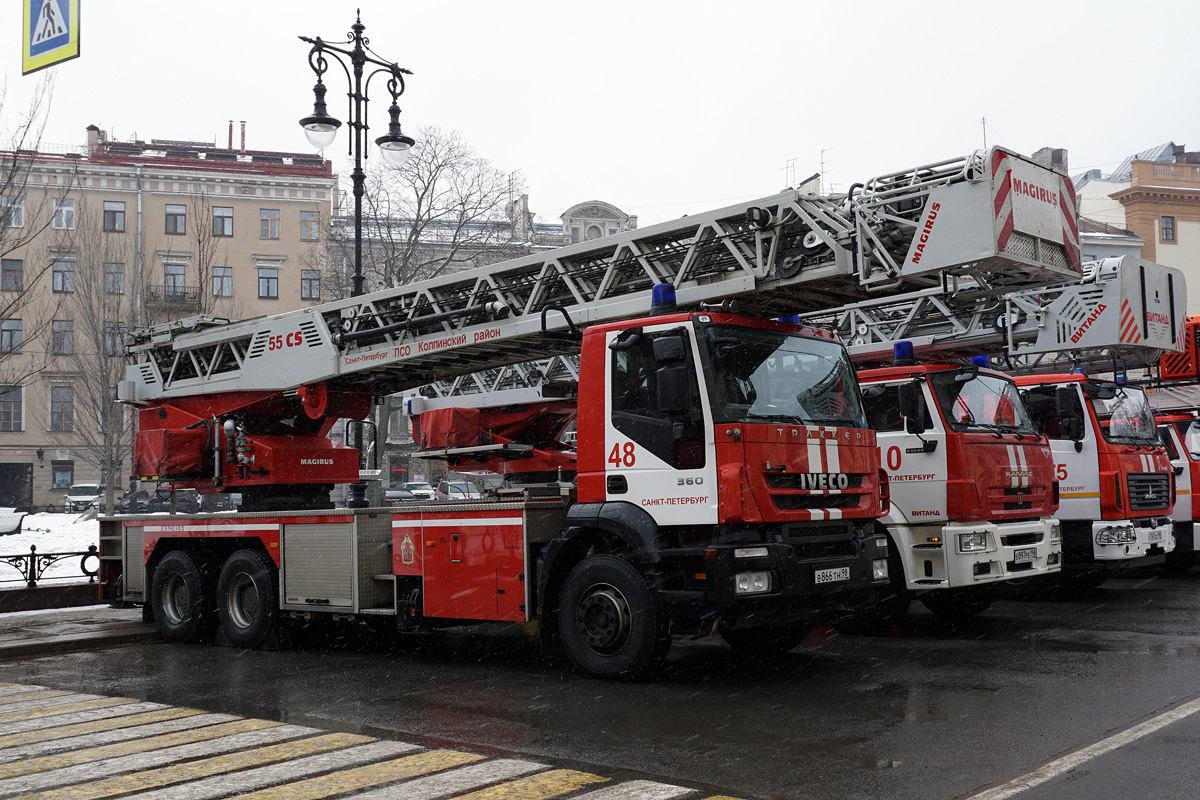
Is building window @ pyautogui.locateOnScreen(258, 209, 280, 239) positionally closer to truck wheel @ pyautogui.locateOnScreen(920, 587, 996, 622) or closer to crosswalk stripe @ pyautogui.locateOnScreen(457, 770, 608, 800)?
truck wheel @ pyautogui.locateOnScreen(920, 587, 996, 622)

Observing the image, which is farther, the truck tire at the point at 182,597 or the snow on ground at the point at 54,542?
the snow on ground at the point at 54,542

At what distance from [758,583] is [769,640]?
209 cm

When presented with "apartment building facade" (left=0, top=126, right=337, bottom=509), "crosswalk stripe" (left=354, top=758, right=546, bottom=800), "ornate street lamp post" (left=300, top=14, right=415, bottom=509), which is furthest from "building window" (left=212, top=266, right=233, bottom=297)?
"crosswalk stripe" (left=354, top=758, right=546, bottom=800)

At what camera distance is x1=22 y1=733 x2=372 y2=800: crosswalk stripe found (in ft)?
18.2

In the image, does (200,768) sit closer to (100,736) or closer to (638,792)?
(100,736)

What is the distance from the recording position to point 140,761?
6.16 metres

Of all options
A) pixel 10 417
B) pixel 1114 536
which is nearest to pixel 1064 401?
pixel 1114 536

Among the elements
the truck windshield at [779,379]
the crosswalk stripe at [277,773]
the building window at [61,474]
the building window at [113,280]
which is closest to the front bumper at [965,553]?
the truck windshield at [779,379]

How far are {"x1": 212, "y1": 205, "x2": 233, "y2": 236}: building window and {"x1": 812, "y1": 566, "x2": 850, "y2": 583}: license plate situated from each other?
5044 cm

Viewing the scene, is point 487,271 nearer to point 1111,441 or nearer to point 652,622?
point 652,622

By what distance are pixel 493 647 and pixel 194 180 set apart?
4802cm

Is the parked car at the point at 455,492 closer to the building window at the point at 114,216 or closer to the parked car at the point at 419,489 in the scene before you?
the parked car at the point at 419,489

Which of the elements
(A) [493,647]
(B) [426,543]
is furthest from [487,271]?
A: (A) [493,647]

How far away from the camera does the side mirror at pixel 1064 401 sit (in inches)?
487
